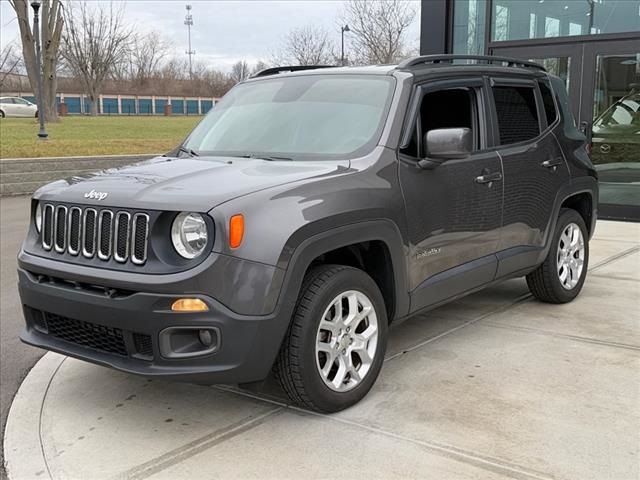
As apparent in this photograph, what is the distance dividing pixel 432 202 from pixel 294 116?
41.3 inches

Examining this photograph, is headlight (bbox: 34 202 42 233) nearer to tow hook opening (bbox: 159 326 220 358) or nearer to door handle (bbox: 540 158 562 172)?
tow hook opening (bbox: 159 326 220 358)

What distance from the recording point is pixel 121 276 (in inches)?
128

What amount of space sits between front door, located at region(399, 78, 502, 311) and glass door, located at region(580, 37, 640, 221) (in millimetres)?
6389

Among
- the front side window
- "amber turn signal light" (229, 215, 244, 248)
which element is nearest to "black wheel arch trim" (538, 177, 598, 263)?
the front side window

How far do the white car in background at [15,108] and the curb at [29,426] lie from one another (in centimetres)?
4182

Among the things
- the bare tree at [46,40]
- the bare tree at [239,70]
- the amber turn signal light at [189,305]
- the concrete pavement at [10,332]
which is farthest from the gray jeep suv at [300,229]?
the bare tree at [239,70]

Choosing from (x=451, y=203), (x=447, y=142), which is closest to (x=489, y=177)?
(x=451, y=203)

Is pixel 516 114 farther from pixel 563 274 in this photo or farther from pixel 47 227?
pixel 47 227

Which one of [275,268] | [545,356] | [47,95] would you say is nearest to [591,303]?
[545,356]

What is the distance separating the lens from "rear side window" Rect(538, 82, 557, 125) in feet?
18.2

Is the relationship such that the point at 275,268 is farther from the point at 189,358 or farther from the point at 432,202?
the point at 432,202

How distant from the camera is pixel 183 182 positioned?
11.5ft

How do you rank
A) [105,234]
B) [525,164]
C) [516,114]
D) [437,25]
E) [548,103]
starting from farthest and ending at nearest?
1. [437,25]
2. [548,103]
3. [516,114]
4. [525,164]
5. [105,234]

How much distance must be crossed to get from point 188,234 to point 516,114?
2.98 metres
